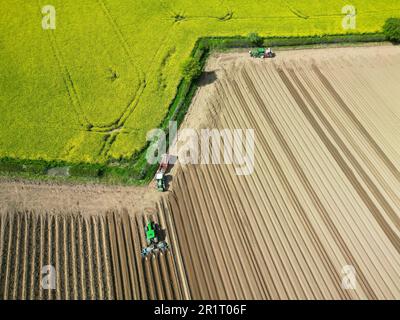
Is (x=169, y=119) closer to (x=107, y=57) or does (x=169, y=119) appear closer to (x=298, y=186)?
(x=107, y=57)

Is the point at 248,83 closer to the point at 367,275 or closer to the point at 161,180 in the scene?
the point at 161,180

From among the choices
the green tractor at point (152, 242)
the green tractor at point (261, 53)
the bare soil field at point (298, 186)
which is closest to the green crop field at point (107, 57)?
the green tractor at point (261, 53)

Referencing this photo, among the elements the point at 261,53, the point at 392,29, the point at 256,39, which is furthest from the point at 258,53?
the point at 392,29

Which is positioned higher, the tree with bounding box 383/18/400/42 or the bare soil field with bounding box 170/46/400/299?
the tree with bounding box 383/18/400/42

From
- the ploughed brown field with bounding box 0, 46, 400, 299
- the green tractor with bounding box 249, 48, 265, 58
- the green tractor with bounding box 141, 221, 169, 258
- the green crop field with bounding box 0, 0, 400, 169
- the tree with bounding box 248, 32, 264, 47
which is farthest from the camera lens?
the tree with bounding box 248, 32, 264, 47

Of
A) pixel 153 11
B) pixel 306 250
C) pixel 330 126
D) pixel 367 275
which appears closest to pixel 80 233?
pixel 306 250

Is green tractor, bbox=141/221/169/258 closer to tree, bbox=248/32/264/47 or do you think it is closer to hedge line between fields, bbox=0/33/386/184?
hedge line between fields, bbox=0/33/386/184

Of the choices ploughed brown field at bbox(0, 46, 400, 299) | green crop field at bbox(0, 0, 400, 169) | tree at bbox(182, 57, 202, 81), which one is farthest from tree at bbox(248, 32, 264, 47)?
tree at bbox(182, 57, 202, 81)
